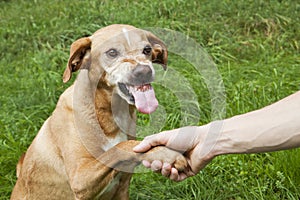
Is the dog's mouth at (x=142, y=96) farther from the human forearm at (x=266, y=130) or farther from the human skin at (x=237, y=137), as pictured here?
the human forearm at (x=266, y=130)

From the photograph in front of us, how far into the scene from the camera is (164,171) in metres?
2.87

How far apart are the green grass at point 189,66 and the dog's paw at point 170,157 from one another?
114cm

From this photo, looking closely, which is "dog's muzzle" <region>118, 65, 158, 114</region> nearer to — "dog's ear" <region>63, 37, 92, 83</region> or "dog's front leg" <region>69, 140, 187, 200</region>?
"dog's front leg" <region>69, 140, 187, 200</region>

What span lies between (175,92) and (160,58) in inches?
57.9

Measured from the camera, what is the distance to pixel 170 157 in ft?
9.25

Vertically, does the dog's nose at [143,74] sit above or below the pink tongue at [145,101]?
above

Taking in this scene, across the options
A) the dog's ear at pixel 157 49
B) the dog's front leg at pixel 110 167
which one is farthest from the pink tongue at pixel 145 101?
the dog's ear at pixel 157 49

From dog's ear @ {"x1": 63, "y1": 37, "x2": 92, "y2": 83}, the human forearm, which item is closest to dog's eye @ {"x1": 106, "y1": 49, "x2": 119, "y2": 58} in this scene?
dog's ear @ {"x1": 63, "y1": 37, "x2": 92, "y2": 83}

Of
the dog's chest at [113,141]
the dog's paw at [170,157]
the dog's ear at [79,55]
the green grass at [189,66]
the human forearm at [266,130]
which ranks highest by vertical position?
the human forearm at [266,130]

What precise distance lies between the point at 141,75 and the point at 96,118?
1.42 ft

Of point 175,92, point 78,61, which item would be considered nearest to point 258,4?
point 175,92

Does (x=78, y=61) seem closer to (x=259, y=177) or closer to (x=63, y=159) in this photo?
(x=63, y=159)

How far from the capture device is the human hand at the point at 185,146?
2773 millimetres

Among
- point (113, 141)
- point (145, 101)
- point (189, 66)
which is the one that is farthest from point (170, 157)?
point (189, 66)
